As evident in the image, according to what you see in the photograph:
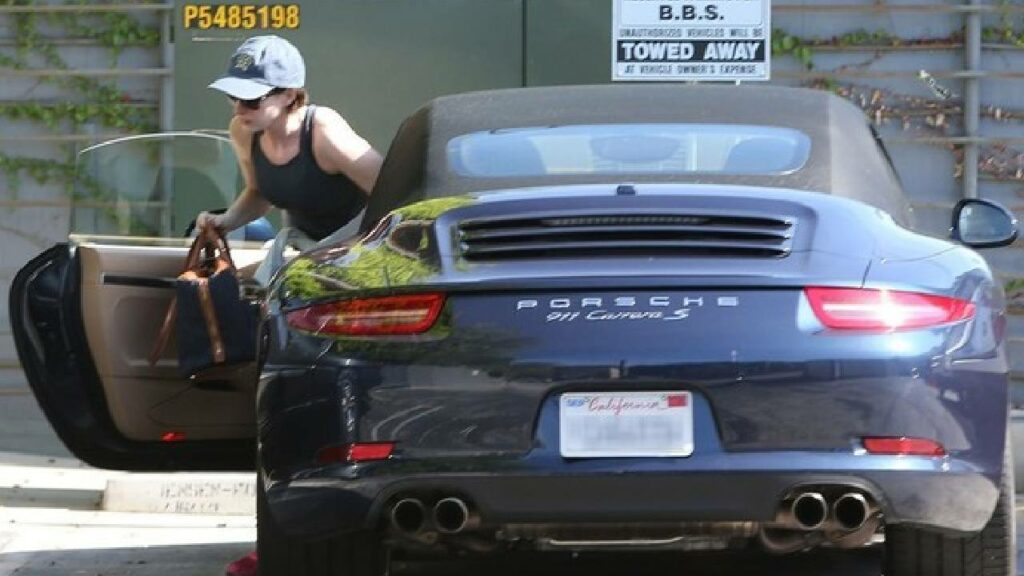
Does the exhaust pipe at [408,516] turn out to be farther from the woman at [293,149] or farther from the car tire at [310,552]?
the woman at [293,149]

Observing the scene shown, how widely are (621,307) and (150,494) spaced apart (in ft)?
14.6

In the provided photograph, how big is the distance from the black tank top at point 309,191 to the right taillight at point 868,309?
2.33m

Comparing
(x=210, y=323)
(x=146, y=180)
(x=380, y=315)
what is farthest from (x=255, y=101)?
(x=380, y=315)

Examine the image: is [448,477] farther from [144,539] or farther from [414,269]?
[144,539]

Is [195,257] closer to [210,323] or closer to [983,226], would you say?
[210,323]

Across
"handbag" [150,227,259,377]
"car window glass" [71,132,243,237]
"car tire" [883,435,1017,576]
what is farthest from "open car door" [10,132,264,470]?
"car tire" [883,435,1017,576]

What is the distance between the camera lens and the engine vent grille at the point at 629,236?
16.1 feet

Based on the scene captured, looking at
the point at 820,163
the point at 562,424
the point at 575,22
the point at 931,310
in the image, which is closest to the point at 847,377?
the point at 931,310

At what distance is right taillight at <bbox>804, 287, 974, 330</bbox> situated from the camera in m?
4.76

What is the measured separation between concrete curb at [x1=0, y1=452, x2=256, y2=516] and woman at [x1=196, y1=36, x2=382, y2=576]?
1.99 metres

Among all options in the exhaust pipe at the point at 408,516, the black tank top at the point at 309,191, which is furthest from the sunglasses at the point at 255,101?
the exhaust pipe at the point at 408,516

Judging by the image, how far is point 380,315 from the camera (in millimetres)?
4895

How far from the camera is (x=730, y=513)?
4.78 m

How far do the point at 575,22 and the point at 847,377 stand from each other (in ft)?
21.2
